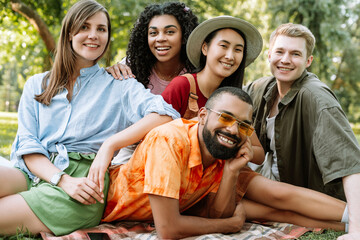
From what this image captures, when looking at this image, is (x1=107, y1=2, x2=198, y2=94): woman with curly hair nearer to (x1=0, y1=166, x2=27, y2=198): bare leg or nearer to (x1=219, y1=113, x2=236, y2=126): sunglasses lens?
(x1=219, y1=113, x2=236, y2=126): sunglasses lens

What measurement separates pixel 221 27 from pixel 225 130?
1451mm

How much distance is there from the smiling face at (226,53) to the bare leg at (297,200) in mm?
1167

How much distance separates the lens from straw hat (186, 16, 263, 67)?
3.86 meters

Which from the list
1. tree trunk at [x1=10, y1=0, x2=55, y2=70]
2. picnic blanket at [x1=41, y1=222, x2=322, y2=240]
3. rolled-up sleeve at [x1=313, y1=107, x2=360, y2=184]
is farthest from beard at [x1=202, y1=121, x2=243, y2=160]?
tree trunk at [x1=10, y1=0, x2=55, y2=70]

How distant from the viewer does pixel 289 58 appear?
13.7 ft

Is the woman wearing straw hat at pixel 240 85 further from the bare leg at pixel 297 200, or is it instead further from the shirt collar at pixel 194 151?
the shirt collar at pixel 194 151

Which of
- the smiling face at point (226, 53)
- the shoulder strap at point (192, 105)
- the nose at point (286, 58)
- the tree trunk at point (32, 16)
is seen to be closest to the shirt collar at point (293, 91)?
the nose at point (286, 58)

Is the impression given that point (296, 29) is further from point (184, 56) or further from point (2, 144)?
point (2, 144)

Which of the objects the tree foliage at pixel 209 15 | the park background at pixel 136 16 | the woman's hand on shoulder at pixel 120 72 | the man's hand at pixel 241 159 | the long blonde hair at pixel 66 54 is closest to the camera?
the man's hand at pixel 241 159

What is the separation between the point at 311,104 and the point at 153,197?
6.58 feet

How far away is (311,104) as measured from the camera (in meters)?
3.82

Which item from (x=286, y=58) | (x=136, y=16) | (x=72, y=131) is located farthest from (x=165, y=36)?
(x=136, y=16)

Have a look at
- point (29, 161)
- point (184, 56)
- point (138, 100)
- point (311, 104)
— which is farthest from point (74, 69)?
point (311, 104)

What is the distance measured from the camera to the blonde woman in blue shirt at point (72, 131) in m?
2.97
